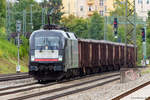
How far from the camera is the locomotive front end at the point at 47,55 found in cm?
2631

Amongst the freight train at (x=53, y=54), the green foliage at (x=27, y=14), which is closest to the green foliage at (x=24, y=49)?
the green foliage at (x=27, y=14)

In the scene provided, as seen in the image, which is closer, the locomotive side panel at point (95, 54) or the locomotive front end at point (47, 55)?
the locomotive front end at point (47, 55)

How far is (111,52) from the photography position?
44344 mm

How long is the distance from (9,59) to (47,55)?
24616 millimetres

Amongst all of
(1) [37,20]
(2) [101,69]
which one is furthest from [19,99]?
(1) [37,20]

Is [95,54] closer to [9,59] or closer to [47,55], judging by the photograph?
[47,55]

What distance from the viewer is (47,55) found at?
26.4m

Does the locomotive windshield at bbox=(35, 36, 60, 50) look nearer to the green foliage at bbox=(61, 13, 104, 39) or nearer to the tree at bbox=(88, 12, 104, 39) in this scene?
the green foliage at bbox=(61, 13, 104, 39)

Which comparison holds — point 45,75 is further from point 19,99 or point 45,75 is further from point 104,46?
point 104,46

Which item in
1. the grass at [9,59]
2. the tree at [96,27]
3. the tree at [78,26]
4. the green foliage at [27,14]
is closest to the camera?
the grass at [9,59]

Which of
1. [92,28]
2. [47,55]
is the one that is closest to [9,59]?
[47,55]

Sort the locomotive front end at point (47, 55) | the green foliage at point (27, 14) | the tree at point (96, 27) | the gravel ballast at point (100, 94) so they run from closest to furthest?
the gravel ballast at point (100, 94) → the locomotive front end at point (47, 55) → the green foliage at point (27, 14) → the tree at point (96, 27)

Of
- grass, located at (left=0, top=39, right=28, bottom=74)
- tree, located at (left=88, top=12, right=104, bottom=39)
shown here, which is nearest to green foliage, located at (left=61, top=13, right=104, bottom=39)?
tree, located at (left=88, top=12, right=104, bottom=39)

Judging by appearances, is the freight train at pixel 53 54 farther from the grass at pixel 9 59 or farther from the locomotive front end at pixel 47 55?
the grass at pixel 9 59
